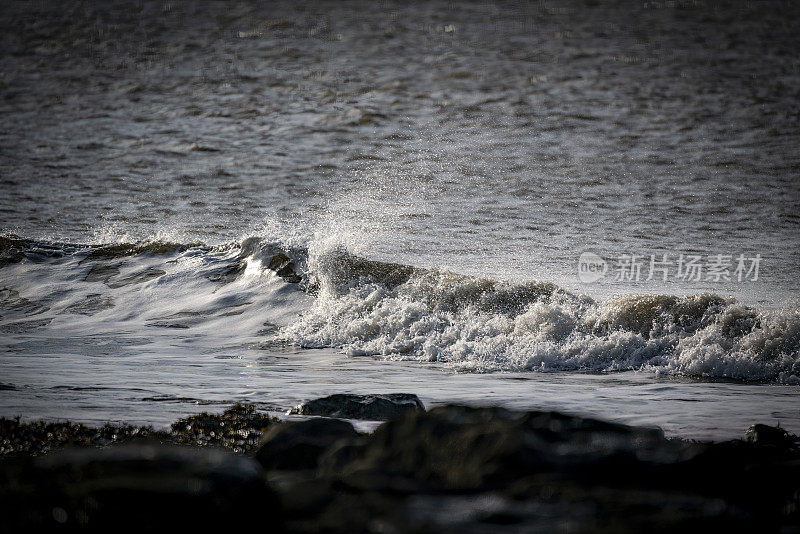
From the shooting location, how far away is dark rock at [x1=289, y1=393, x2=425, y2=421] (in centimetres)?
544

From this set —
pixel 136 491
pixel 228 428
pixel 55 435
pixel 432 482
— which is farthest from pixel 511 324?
pixel 136 491

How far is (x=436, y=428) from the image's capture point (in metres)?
3.78

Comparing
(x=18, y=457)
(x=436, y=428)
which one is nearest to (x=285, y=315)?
(x=18, y=457)

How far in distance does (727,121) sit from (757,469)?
16.0 meters

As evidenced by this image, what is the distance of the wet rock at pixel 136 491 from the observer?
2.88m

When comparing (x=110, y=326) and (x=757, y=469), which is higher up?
(x=757, y=469)

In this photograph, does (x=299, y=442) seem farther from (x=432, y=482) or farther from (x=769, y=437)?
(x=769, y=437)

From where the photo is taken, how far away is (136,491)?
2936mm

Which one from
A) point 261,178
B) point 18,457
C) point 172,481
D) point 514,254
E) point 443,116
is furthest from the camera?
point 443,116

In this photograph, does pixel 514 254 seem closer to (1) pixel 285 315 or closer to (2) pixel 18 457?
(1) pixel 285 315

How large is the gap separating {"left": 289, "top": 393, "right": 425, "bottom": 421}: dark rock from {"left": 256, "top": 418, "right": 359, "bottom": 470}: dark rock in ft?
3.91

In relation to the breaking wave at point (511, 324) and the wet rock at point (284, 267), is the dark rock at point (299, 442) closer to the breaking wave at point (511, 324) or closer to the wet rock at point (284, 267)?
the breaking wave at point (511, 324)

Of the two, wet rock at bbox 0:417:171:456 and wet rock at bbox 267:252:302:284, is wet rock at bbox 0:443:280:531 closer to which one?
wet rock at bbox 0:417:171:456

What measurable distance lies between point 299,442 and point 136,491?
3.94 ft
